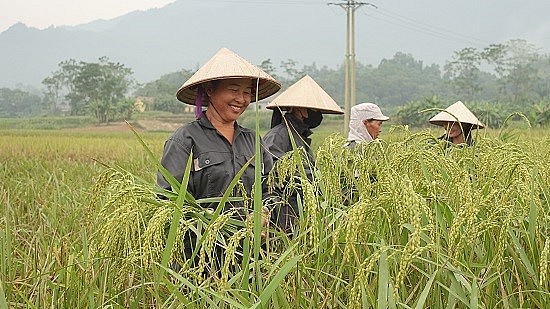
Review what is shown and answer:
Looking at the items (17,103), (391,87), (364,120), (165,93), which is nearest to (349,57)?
(364,120)

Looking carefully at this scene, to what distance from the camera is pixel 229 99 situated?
7.36ft

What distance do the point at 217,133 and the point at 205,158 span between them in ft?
0.40

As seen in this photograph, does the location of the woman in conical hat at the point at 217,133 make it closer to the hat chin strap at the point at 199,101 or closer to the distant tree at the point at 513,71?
the hat chin strap at the point at 199,101

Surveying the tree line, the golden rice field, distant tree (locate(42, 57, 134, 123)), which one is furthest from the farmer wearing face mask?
distant tree (locate(42, 57, 134, 123))

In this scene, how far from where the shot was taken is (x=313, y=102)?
326 centimetres

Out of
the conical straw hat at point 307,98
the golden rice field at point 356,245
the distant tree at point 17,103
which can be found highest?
the conical straw hat at point 307,98

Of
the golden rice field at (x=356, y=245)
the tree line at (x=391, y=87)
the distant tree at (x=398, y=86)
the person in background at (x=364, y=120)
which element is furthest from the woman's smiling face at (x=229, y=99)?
the distant tree at (x=398, y=86)

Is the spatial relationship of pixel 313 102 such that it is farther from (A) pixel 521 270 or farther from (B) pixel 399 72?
(B) pixel 399 72

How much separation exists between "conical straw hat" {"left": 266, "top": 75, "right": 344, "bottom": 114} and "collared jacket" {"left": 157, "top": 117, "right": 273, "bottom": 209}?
973mm

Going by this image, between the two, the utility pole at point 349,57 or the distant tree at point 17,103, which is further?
the distant tree at point 17,103

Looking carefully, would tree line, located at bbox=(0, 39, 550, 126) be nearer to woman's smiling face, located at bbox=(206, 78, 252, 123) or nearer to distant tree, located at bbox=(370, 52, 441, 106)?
distant tree, located at bbox=(370, 52, 441, 106)

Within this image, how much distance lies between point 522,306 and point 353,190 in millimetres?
540

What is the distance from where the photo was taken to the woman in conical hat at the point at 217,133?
2.15m

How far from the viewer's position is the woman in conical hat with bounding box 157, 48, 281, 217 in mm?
2152
